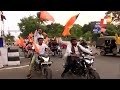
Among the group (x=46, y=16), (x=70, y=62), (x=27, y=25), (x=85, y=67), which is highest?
(x=27, y=25)

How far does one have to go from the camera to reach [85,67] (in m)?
9.20

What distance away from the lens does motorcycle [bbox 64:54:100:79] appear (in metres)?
8.98

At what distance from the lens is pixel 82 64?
9.34 metres

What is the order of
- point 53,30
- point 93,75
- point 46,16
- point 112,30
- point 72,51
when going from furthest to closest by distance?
point 112,30 → point 53,30 → point 46,16 → point 72,51 → point 93,75

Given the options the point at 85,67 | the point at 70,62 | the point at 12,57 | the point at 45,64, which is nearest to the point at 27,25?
the point at 12,57

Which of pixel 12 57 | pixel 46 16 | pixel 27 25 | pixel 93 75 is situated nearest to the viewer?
pixel 93 75

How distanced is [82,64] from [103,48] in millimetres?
15427

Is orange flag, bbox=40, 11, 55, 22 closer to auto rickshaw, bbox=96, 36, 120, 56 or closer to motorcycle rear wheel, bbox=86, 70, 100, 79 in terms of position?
motorcycle rear wheel, bbox=86, 70, 100, 79

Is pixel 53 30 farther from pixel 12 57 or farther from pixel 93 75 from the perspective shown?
pixel 93 75

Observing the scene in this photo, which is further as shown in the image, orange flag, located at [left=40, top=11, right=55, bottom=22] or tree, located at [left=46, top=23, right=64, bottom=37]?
tree, located at [left=46, top=23, right=64, bottom=37]

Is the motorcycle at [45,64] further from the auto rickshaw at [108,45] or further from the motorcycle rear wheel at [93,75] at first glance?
the auto rickshaw at [108,45]

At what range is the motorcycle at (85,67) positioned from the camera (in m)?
8.98

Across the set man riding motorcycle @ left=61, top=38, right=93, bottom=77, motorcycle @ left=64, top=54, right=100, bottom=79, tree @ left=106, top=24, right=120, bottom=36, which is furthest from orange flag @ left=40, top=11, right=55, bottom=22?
tree @ left=106, top=24, right=120, bottom=36
